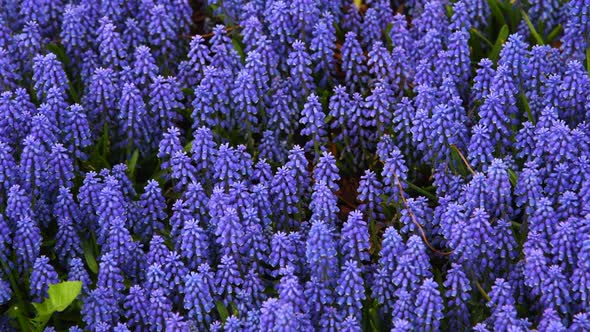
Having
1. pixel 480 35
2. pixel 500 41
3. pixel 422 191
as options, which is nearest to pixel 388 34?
pixel 480 35

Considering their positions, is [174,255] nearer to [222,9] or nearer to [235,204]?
[235,204]

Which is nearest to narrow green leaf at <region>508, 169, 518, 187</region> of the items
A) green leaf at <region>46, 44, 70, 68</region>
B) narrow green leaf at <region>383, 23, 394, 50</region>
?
narrow green leaf at <region>383, 23, 394, 50</region>

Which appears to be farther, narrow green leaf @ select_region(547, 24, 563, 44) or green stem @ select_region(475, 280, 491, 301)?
narrow green leaf @ select_region(547, 24, 563, 44)

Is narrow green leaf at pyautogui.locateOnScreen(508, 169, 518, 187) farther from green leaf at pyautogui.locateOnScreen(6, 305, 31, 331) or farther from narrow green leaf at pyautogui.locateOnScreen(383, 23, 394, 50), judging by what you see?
green leaf at pyautogui.locateOnScreen(6, 305, 31, 331)

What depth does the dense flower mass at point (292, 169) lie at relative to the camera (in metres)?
6.95

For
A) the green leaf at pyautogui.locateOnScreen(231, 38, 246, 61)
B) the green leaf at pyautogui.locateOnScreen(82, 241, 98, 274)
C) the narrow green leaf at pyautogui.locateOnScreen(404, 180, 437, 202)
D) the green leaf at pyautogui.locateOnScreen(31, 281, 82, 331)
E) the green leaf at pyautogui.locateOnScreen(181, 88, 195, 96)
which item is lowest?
the green leaf at pyautogui.locateOnScreen(31, 281, 82, 331)

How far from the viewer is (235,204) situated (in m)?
7.36

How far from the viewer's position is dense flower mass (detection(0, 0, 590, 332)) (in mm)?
6949

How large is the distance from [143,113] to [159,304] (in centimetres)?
192

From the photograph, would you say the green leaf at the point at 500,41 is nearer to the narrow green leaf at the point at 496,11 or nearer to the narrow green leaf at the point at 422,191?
the narrow green leaf at the point at 496,11

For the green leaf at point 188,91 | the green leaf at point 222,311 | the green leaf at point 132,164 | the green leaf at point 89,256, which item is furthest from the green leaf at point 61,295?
the green leaf at point 188,91

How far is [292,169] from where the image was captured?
24.9ft

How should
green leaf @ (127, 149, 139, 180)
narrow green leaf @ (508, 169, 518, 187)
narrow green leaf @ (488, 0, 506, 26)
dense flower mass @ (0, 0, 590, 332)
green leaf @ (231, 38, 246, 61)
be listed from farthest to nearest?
narrow green leaf @ (488, 0, 506, 26), green leaf @ (231, 38, 246, 61), green leaf @ (127, 149, 139, 180), narrow green leaf @ (508, 169, 518, 187), dense flower mass @ (0, 0, 590, 332)

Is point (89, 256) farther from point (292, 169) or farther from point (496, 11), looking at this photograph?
point (496, 11)
